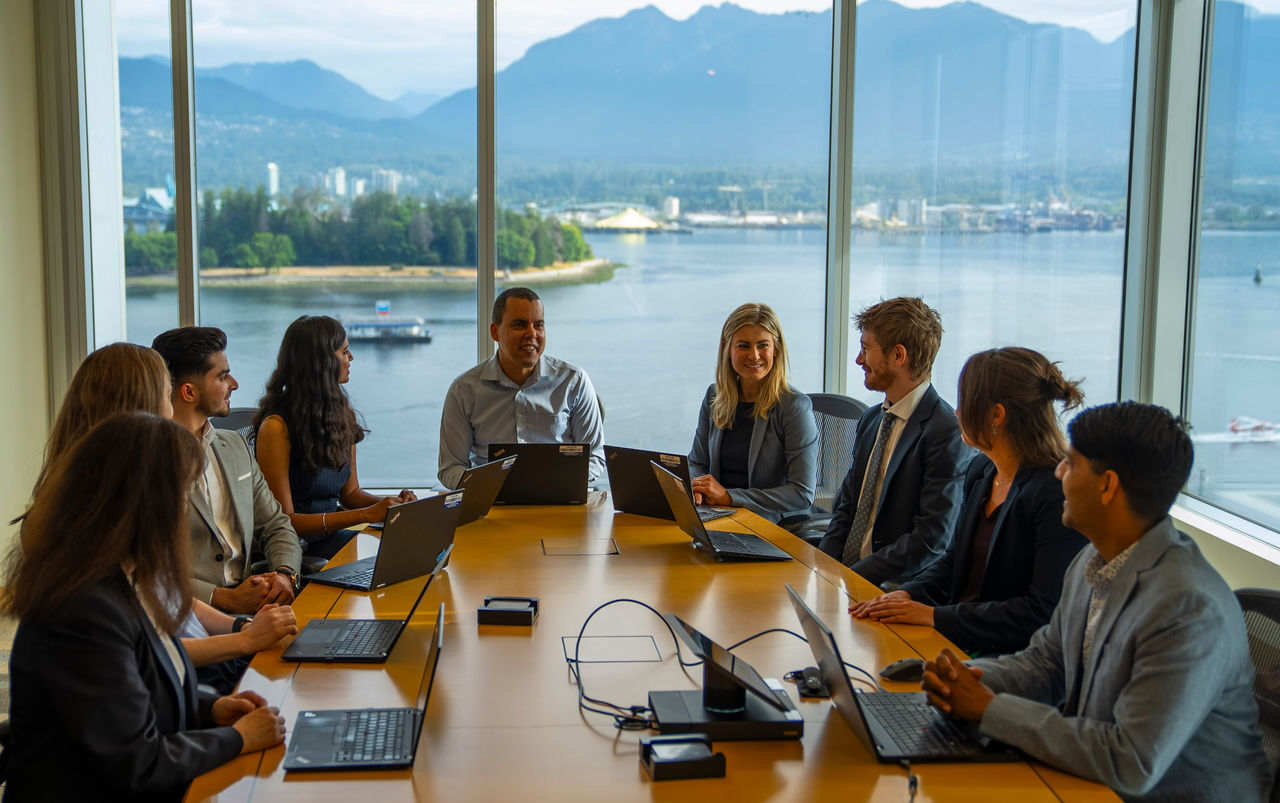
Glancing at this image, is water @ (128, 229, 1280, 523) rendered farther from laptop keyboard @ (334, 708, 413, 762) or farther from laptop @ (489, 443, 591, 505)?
laptop keyboard @ (334, 708, 413, 762)

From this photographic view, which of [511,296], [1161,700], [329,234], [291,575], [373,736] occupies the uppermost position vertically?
[329,234]

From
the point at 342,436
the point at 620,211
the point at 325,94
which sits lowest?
the point at 342,436

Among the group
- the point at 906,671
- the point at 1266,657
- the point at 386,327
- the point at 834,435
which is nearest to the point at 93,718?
the point at 906,671

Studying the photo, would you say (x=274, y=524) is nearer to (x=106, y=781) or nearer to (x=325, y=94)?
(x=106, y=781)

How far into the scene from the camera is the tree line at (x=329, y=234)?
4.91m

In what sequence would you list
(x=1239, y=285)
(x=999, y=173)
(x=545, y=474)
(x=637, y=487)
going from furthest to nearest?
1. (x=999, y=173)
2. (x=1239, y=285)
3. (x=545, y=474)
4. (x=637, y=487)

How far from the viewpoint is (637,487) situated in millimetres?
3395

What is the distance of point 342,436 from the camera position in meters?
3.47

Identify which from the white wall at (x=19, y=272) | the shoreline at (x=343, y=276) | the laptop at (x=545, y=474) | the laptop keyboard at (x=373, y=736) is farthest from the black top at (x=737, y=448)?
the white wall at (x=19, y=272)

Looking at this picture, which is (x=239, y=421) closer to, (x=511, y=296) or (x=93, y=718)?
(x=511, y=296)

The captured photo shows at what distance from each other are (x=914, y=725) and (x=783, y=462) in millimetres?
2142

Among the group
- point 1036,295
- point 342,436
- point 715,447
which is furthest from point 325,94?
point 1036,295

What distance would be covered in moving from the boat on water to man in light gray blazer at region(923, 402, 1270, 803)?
12.1ft

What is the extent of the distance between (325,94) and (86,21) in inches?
42.4
